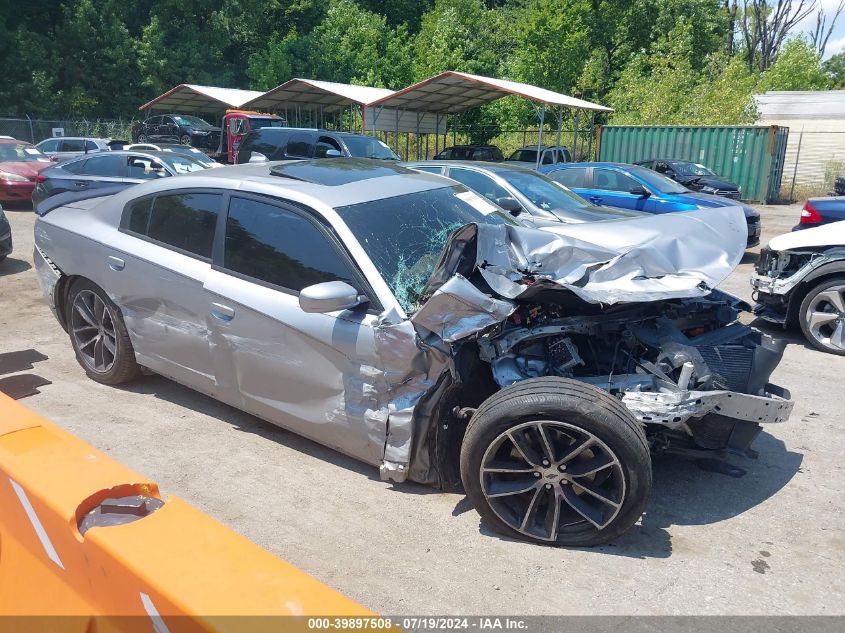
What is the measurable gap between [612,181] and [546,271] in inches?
355

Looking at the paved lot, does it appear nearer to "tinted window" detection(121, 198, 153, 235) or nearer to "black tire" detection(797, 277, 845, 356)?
"tinted window" detection(121, 198, 153, 235)

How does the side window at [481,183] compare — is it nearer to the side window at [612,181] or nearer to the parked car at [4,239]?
the side window at [612,181]

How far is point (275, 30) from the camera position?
37031mm

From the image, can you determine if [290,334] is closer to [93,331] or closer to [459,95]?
[93,331]

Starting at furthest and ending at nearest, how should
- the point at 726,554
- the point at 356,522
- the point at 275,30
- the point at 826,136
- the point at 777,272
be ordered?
the point at 275,30 < the point at 826,136 < the point at 777,272 < the point at 356,522 < the point at 726,554

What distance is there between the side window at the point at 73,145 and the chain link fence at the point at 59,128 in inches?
268

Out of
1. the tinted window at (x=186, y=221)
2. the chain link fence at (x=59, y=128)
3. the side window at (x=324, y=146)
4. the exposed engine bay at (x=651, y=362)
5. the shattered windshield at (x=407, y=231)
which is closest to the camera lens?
the exposed engine bay at (x=651, y=362)

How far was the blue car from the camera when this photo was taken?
439 inches

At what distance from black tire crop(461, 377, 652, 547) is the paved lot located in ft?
0.44

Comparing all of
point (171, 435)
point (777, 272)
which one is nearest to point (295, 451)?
point (171, 435)

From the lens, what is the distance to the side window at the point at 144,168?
11.7 meters

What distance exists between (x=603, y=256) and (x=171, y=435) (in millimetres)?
2881

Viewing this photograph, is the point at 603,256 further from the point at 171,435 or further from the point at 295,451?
the point at 171,435

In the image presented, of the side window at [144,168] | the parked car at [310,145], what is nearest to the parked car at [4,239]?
the side window at [144,168]
